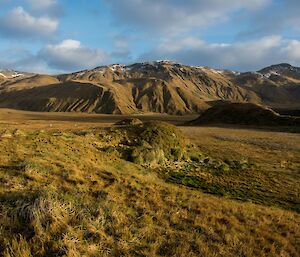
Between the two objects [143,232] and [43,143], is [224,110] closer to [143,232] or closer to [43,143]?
[43,143]

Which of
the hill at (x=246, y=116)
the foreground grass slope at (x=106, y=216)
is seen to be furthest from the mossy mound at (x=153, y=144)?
the hill at (x=246, y=116)

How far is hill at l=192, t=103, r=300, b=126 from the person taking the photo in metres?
92.6

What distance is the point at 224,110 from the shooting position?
388 ft

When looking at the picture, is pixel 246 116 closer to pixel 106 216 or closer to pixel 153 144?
pixel 153 144

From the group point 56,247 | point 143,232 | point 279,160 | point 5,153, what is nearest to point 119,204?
point 143,232

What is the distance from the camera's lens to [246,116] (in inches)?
4176

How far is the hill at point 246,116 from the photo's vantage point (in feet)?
304

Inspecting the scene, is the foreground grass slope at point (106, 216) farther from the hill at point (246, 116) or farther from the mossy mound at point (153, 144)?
the hill at point (246, 116)

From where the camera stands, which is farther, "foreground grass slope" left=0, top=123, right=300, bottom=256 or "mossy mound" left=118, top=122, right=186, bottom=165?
"mossy mound" left=118, top=122, right=186, bottom=165

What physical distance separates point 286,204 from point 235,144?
24718 mm

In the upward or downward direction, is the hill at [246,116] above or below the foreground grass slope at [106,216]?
above

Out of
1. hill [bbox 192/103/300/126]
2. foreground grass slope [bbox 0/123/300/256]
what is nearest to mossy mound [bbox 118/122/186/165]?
foreground grass slope [bbox 0/123/300/256]

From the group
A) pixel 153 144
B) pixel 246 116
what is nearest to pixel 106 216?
pixel 153 144

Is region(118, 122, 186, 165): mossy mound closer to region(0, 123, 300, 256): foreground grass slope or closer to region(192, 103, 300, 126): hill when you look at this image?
region(0, 123, 300, 256): foreground grass slope
